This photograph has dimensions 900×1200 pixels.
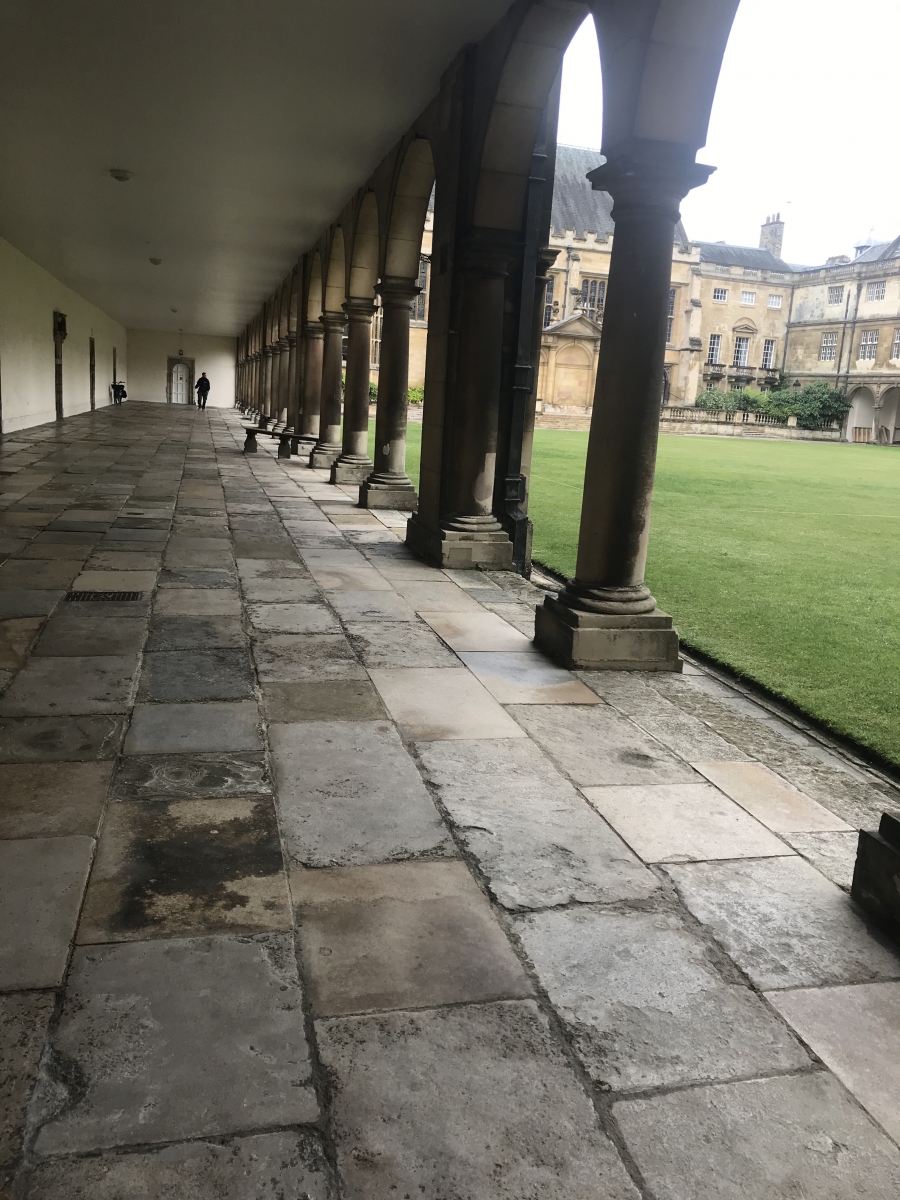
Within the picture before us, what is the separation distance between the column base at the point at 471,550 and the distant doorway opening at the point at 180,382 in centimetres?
3911

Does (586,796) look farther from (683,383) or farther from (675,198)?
(683,383)

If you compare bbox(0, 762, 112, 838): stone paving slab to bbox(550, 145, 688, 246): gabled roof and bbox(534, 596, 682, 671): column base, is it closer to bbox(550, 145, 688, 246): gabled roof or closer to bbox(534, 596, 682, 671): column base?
bbox(534, 596, 682, 671): column base

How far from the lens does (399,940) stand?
7.97 ft

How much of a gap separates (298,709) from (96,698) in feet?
2.88

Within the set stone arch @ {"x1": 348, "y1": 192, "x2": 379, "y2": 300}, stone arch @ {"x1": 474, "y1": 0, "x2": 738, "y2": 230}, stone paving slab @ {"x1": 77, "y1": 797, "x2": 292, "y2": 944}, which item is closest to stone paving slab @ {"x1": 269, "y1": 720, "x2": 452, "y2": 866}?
stone paving slab @ {"x1": 77, "y1": 797, "x2": 292, "y2": 944}

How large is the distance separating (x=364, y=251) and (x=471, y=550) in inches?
266

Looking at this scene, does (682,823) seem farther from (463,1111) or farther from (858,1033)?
(463,1111)

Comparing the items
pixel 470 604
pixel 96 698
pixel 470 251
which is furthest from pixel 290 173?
pixel 96 698

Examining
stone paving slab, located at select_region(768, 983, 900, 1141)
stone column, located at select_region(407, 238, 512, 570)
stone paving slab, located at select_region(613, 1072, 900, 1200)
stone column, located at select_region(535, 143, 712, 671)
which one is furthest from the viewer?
stone column, located at select_region(407, 238, 512, 570)

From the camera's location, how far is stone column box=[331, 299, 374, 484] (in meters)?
13.8

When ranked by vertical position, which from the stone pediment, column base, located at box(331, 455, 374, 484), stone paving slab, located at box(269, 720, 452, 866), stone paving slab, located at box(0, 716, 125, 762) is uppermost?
the stone pediment

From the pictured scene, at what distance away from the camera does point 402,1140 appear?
1.77 meters

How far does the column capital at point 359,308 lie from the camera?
13648mm

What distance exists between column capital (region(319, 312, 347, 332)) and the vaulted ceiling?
1431mm
